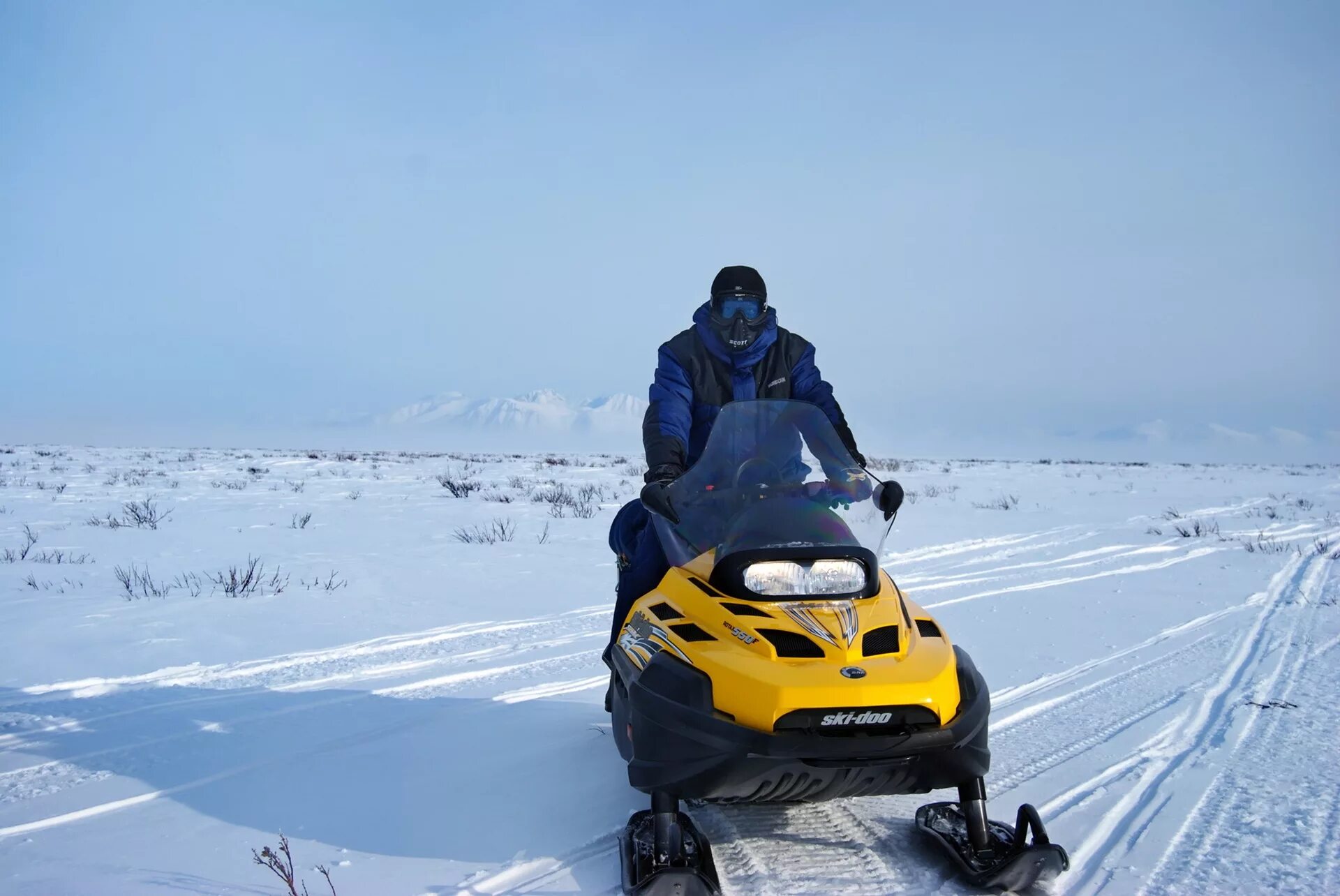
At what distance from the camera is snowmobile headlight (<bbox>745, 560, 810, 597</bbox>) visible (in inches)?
98.0

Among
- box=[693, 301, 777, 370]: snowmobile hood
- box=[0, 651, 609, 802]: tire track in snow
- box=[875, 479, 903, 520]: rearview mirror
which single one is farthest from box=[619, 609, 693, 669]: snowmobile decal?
box=[0, 651, 609, 802]: tire track in snow

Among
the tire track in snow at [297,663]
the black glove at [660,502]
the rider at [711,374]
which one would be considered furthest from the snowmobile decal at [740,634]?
the tire track in snow at [297,663]

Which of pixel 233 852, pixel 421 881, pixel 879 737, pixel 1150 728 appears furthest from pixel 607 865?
pixel 1150 728

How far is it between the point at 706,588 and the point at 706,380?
4.24ft

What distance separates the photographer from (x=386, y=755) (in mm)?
3609

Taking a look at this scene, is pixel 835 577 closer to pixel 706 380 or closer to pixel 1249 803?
pixel 706 380

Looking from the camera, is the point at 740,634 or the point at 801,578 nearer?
the point at 740,634

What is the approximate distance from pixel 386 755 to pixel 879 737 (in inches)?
94.4

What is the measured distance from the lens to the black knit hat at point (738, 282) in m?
3.64

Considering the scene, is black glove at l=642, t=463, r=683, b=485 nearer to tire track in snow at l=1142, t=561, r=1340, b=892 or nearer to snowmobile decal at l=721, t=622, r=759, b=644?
snowmobile decal at l=721, t=622, r=759, b=644

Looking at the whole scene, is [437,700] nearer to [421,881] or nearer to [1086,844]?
[421,881]

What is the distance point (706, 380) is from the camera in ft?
11.9

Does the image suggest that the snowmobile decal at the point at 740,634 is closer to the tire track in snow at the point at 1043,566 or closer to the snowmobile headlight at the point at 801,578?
the snowmobile headlight at the point at 801,578

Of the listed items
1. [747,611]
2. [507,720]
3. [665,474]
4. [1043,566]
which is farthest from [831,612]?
[1043,566]
